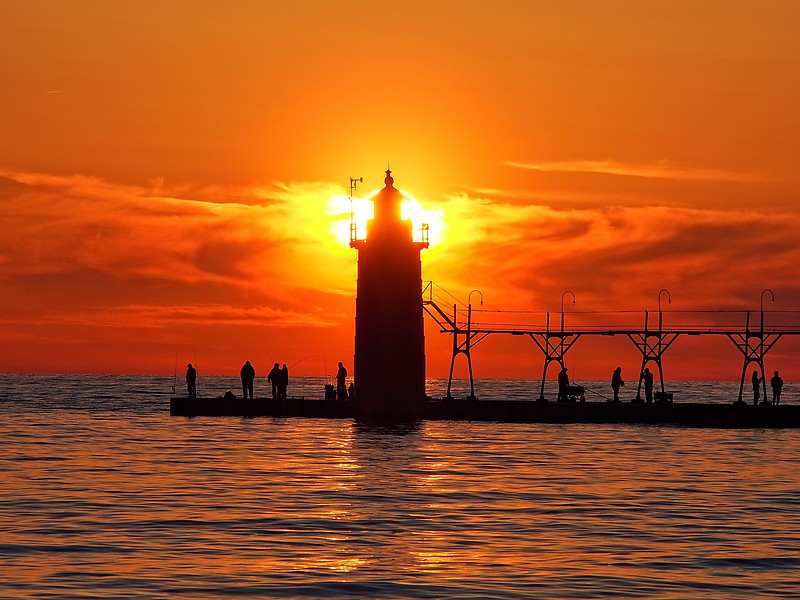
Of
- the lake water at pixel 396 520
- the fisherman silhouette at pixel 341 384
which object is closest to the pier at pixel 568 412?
the fisherman silhouette at pixel 341 384

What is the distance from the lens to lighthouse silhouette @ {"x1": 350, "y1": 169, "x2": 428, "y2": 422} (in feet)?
167

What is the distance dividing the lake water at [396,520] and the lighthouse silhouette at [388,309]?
29.5 ft

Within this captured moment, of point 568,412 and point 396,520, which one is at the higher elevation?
point 568,412

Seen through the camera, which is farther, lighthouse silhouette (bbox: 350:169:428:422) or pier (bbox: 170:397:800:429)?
pier (bbox: 170:397:800:429)

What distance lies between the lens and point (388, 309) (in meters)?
50.7

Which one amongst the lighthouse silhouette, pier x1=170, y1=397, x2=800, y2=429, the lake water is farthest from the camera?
pier x1=170, y1=397, x2=800, y2=429

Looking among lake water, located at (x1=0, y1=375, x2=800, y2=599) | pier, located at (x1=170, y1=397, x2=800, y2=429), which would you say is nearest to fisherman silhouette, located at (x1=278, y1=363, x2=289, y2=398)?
pier, located at (x1=170, y1=397, x2=800, y2=429)

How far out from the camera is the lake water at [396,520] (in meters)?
17.5

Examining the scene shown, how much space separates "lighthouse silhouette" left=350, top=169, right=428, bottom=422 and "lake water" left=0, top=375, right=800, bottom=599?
9.00 meters

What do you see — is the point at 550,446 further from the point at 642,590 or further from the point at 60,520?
the point at 642,590

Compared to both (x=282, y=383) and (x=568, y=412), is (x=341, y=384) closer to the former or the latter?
(x=282, y=383)

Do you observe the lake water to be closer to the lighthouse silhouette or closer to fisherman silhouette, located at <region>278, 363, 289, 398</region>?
the lighthouse silhouette

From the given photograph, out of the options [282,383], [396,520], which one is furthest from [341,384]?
[396,520]

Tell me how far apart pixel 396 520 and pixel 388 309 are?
27562mm
